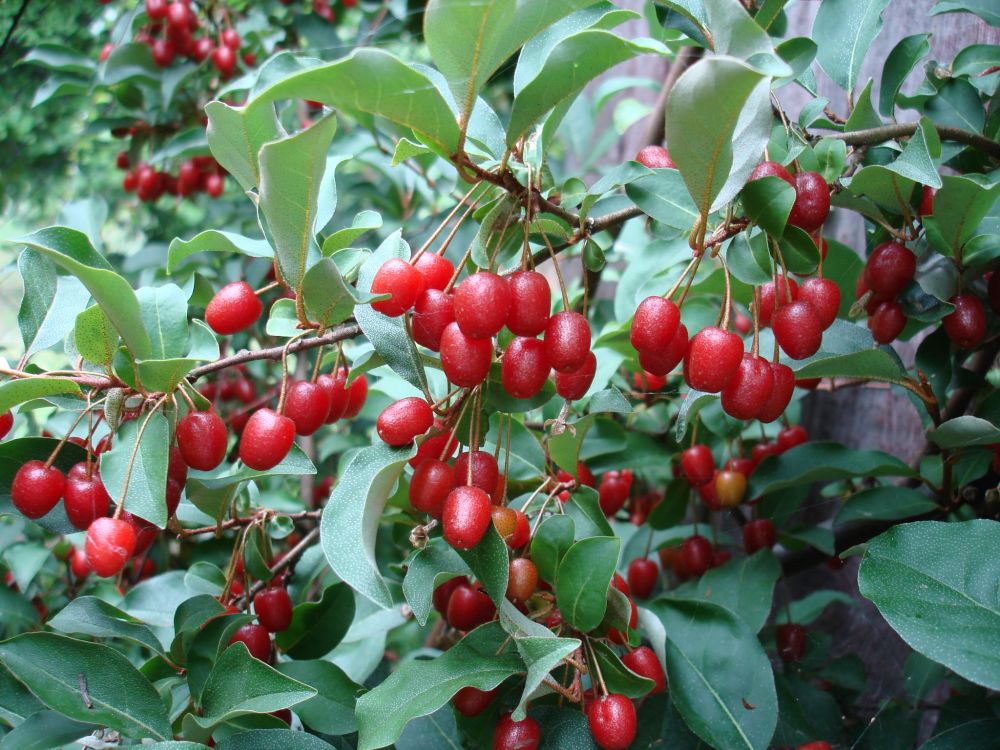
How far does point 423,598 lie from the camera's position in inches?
28.0

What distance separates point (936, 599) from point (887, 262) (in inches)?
13.0

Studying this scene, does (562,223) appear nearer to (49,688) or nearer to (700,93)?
(700,93)

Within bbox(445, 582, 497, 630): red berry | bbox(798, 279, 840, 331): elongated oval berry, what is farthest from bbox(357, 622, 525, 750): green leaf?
bbox(798, 279, 840, 331): elongated oval berry

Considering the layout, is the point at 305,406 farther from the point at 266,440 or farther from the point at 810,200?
the point at 810,200

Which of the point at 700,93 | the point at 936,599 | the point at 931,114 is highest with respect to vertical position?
the point at 700,93

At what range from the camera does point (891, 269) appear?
818 mm

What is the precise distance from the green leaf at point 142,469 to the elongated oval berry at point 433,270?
27 cm

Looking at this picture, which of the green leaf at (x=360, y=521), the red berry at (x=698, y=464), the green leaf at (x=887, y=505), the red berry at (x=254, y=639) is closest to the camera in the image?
the green leaf at (x=360, y=521)

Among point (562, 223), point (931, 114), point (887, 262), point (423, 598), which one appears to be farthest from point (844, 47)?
point (423, 598)

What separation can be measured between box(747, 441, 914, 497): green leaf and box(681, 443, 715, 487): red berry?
0.20 feet

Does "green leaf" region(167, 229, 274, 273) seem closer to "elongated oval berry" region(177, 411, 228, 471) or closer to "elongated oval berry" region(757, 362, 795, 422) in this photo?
"elongated oval berry" region(177, 411, 228, 471)

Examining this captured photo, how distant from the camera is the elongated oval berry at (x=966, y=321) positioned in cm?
82

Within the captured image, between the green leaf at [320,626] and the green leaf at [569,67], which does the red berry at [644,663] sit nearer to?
the green leaf at [320,626]

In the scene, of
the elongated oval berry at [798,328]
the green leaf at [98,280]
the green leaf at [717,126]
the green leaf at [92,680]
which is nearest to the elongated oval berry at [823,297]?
the elongated oval berry at [798,328]
